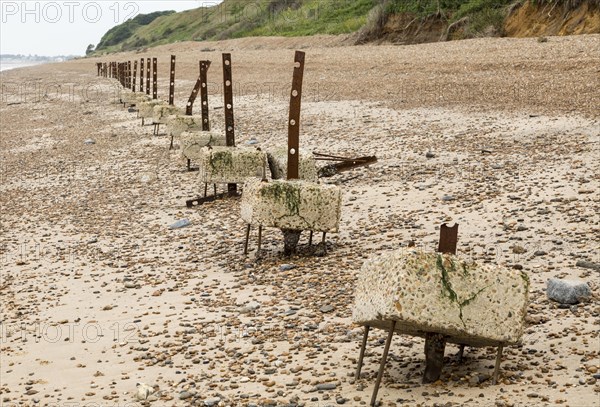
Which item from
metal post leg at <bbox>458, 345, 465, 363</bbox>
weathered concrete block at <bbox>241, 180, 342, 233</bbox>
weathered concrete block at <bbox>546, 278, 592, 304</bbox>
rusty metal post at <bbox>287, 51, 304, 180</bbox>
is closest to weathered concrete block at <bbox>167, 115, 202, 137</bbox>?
rusty metal post at <bbox>287, 51, 304, 180</bbox>

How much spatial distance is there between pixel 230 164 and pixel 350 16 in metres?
36.8

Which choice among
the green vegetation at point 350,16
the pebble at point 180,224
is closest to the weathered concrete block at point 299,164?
the pebble at point 180,224

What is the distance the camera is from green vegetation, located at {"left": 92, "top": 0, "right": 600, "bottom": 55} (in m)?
28.8

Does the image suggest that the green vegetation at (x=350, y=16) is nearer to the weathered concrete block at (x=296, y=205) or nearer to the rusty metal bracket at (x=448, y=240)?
the weathered concrete block at (x=296, y=205)

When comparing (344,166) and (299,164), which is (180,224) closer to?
(299,164)

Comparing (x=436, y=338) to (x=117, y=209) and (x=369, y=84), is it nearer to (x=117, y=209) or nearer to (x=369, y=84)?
(x=117, y=209)

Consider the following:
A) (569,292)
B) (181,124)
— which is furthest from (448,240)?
(181,124)

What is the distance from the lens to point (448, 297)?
16.8 feet

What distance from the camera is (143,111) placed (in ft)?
76.9

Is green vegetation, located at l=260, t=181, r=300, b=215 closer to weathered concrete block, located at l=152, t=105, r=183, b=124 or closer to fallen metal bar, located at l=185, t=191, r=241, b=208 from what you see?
fallen metal bar, located at l=185, t=191, r=241, b=208

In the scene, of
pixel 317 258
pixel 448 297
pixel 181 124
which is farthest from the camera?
pixel 181 124

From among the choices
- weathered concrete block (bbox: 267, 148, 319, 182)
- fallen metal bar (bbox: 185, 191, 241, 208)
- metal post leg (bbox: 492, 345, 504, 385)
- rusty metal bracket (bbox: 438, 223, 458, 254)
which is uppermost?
rusty metal bracket (bbox: 438, 223, 458, 254)

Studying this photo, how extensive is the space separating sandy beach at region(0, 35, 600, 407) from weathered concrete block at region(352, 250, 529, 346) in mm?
171

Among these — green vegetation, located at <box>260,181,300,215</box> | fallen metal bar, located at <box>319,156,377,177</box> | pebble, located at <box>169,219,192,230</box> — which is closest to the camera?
green vegetation, located at <box>260,181,300,215</box>
